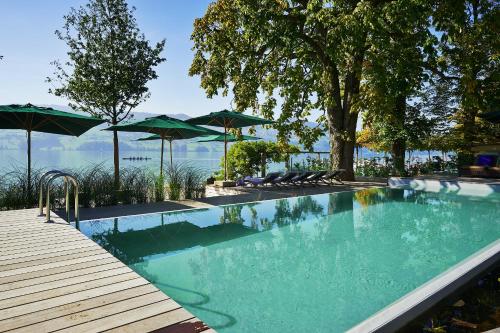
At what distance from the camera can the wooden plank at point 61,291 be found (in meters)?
2.95

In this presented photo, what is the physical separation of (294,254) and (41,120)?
8044mm

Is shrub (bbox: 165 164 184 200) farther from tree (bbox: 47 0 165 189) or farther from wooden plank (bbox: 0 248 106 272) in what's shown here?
wooden plank (bbox: 0 248 106 272)

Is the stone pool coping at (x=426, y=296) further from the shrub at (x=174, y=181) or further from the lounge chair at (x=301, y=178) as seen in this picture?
the lounge chair at (x=301, y=178)

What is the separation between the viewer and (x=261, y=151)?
699 inches

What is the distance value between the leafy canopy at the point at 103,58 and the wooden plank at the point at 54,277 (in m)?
11.9

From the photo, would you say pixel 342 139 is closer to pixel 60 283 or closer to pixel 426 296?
pixel 426 296

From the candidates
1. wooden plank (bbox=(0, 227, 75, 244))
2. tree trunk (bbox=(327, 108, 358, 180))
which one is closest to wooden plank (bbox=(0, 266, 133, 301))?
wooden plank (bbox=(0, 227, 75, 244))

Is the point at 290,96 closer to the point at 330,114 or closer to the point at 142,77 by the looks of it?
the point at 330,114

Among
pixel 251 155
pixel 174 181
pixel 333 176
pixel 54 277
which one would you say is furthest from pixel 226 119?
pixel 54 277

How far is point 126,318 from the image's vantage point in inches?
104

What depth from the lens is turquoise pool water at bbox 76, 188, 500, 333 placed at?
13.6 ft

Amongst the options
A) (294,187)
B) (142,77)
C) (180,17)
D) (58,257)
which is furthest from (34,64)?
(58,257)

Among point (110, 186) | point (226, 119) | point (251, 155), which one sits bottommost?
point (110, 186)

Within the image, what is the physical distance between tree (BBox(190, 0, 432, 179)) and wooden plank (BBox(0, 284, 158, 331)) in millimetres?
12398
